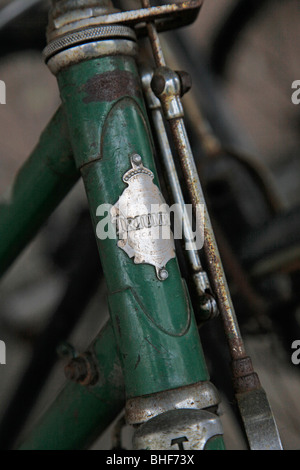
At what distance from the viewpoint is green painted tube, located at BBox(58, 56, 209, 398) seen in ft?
1.88

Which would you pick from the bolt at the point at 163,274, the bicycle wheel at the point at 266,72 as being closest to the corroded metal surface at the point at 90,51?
the bolt at the point at 163,274

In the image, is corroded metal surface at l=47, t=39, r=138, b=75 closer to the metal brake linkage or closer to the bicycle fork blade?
the metal brake linkage

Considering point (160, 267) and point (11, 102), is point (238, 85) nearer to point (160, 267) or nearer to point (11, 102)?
point (11, 102)

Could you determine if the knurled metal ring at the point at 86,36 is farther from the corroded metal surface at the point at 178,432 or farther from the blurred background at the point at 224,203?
the corroded metal surface at the point at 178,432

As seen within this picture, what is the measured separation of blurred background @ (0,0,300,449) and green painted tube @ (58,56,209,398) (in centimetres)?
20

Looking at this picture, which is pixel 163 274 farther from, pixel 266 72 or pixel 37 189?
pixel 266 72

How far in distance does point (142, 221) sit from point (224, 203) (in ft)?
1.67

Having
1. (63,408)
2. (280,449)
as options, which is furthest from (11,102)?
(280,449)

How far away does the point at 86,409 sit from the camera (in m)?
0.74

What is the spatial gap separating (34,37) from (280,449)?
33.9 inches

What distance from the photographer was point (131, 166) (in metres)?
0.60

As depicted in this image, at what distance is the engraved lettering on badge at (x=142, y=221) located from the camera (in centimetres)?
58

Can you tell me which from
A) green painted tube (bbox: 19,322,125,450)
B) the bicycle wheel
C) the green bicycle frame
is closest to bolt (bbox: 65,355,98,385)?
green painted tube (bbox: 19,322,125,450)

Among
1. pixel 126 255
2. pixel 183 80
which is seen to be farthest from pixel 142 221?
pixel 183 80
